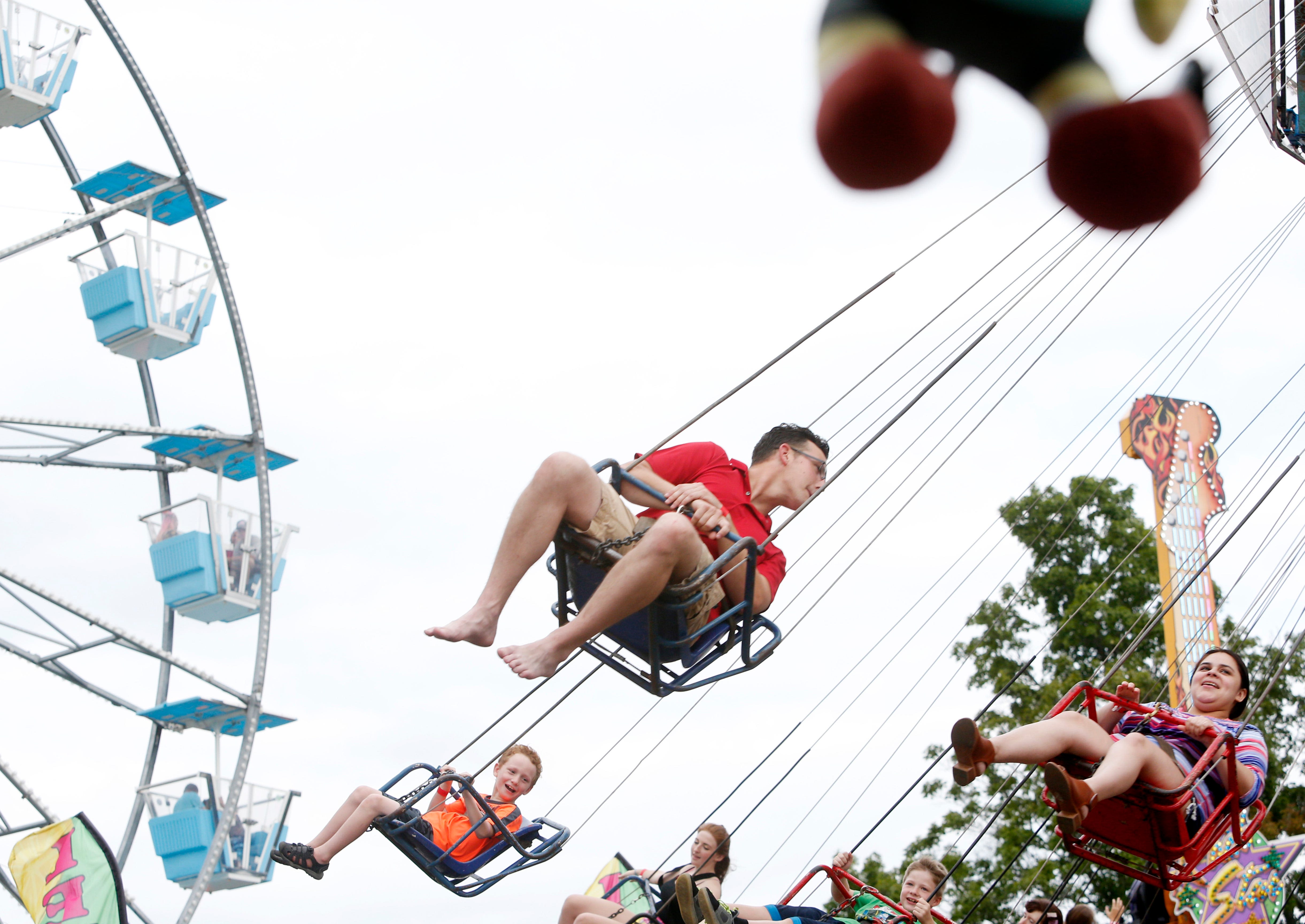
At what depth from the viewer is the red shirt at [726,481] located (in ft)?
14.9

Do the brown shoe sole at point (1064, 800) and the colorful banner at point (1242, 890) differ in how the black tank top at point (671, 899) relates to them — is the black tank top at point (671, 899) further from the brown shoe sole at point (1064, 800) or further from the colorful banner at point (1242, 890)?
the colorful banner at point (1242, 890)

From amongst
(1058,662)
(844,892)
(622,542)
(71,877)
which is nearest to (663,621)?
(622,542)

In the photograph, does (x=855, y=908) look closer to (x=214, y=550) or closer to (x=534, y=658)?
(x=534, y=658)

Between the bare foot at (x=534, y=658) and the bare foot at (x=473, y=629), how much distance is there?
66 millimetres

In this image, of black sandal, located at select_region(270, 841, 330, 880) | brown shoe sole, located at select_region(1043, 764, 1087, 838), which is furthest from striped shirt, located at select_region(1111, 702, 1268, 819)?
black sandal, located at select_region(270, 841, 330, 880)

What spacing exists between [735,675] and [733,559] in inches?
16.7

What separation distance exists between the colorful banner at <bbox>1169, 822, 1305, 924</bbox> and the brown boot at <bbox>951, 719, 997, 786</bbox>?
14.5 feet

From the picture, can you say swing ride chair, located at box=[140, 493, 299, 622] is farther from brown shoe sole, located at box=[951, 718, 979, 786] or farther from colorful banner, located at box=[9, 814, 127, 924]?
brown shoe sole, located at box=[951, 718, 979, 786]

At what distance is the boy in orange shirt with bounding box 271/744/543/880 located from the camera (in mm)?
5496

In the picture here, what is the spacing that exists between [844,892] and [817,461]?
198 centimetres

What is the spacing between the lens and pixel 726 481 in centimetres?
457

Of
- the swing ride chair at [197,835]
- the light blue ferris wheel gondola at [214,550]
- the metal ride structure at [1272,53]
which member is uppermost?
the metal ride structure at [1272,53]

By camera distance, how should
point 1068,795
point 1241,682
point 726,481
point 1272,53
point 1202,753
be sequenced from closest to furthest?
point 1068,795
point 726,481
point 1202,753
point 1241,682
point 1272,53

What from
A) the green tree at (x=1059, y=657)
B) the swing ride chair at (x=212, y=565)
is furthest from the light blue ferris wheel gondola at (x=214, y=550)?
the green tree at (x=1059, y=657)
